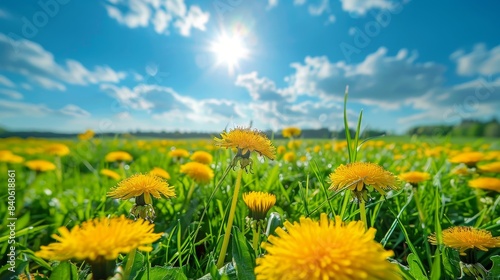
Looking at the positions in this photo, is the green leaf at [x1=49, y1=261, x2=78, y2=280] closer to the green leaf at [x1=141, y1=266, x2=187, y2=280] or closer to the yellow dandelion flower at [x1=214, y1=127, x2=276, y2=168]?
the green leaf at [x1=141, y1=266, x2=187, y2=280]

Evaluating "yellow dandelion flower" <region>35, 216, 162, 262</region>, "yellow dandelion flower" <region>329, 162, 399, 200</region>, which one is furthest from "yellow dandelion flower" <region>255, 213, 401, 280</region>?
"yellow dandelion flower" <region>329, 162, 399, 200</region>

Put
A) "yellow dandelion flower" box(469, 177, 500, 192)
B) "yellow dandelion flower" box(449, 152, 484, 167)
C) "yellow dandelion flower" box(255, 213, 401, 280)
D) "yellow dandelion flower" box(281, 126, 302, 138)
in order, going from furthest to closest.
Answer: "yellow dandelion flower" box(281, 126, 302, 138) < "yellow dandelion flower" box(449, 152, 484, 167) < "yellow dandelion flower" box(469, 177, 500, 192) < "yellow dandelion flower" box(255, 213, 401, 280)

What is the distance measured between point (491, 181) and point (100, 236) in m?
2.16

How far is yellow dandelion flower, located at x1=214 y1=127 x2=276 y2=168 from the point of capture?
1064 millimetres

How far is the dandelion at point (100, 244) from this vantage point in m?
0.65

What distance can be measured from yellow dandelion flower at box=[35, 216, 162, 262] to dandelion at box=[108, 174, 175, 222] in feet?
0.93

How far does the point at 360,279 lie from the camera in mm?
603

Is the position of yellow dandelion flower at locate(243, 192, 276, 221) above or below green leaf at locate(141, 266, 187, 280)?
above

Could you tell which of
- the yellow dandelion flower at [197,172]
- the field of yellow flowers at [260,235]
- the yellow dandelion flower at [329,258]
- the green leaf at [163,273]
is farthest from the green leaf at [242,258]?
the yellow dandelion flower at [197,172]

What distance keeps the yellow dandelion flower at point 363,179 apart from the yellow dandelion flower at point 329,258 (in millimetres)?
350

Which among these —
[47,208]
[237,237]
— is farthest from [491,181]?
[47,208]

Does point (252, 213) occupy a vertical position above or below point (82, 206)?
above

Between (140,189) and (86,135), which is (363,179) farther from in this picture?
(86,135)

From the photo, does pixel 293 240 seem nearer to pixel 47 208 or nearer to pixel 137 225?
pixel 137 225
